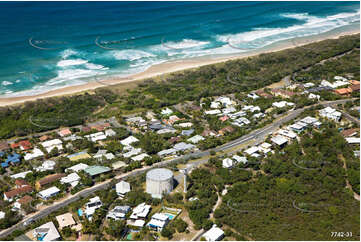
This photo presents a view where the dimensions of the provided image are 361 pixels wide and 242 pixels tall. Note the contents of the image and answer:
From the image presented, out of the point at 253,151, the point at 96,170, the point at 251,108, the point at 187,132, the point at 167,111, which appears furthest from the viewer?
the point at 167,111

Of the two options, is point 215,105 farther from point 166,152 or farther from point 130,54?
point 130,54

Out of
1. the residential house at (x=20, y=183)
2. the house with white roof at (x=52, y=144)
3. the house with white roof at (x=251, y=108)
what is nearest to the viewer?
the residential house at (x=20, y=183)

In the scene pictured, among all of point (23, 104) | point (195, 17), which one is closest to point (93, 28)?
point (195, 17)

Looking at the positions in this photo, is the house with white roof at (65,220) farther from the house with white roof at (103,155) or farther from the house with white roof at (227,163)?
the house with white roof at (227,163)

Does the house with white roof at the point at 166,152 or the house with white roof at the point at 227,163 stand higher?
the house with white roof at the point at 166,152

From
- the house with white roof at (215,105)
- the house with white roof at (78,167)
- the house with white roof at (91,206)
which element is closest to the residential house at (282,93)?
the house with white roof at (215,105)

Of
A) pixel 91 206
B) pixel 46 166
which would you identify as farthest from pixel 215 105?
pixel 91 206
